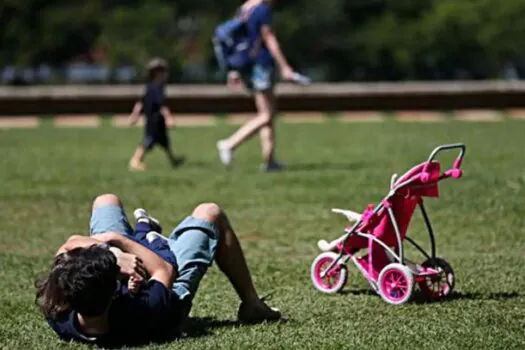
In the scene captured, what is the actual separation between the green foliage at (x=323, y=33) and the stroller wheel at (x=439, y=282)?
42.2 metres

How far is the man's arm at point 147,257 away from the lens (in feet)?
18.5

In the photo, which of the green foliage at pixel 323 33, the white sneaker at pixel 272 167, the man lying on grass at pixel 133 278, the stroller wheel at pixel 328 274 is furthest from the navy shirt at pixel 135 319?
the green foliage at pixel 323 33

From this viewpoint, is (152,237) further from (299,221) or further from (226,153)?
(226,153)

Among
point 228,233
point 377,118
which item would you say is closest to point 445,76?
point 377,118

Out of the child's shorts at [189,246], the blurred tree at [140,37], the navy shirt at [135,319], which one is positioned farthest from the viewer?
the blurred tree at [140,37]

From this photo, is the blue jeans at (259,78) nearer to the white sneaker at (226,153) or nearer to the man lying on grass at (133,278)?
the white sneaker at (226,153)

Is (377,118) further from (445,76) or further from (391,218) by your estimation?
(445,76)

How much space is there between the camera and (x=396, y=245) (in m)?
6.86

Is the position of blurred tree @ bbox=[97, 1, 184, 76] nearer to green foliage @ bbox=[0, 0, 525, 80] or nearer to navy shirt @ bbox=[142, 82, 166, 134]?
green foliage @ bbox=[0, 0, 525, 80]

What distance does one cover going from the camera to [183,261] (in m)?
5.85

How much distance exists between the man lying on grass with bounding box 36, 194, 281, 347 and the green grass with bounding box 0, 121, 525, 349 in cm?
15

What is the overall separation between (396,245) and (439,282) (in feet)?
1.01

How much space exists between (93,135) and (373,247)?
605 inches

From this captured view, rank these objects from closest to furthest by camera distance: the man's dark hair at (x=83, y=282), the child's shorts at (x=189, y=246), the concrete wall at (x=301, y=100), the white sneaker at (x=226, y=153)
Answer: the man's dark hair at (x=83, y=282) → the child's shorts at (x=189, y=246) → the white sneaker at (x=226, y=153) → the concrete wall at (x=301, y=100)
